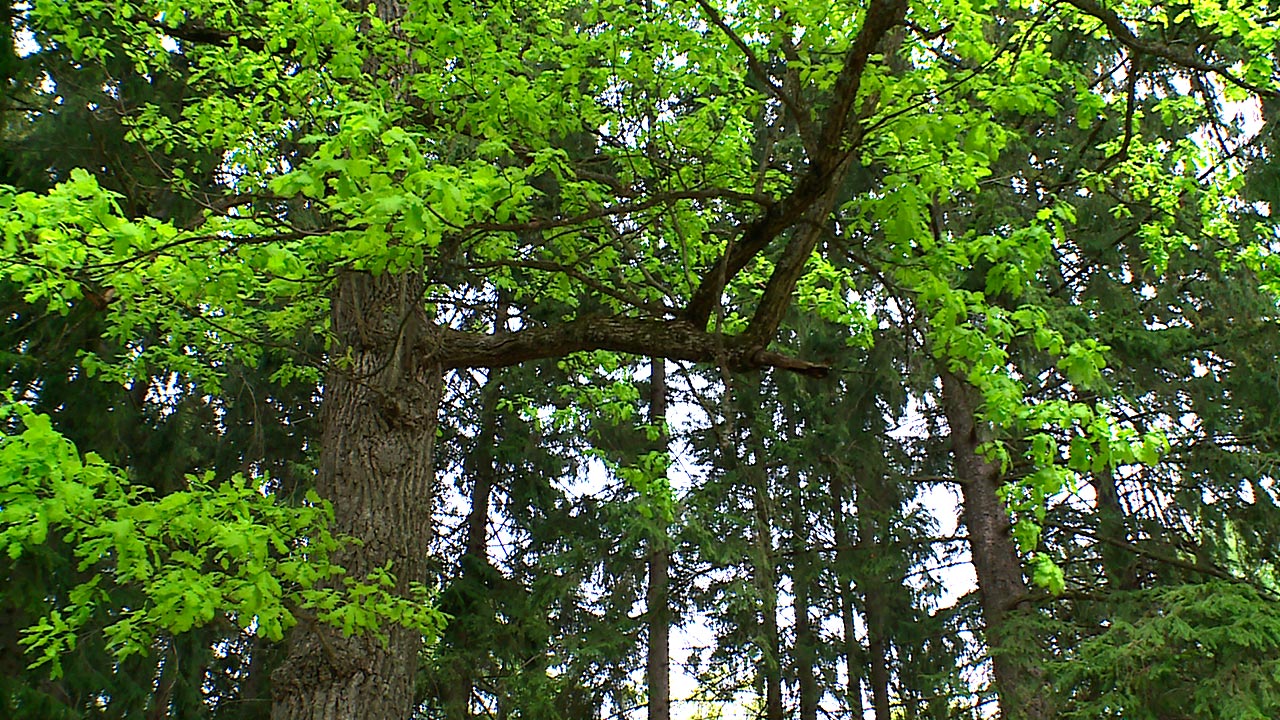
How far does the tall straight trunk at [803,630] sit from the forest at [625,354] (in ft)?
0.40

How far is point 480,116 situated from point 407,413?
59.1 inches

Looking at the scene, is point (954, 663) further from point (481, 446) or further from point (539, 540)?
point (481, 446)

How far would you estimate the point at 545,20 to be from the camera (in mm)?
5000

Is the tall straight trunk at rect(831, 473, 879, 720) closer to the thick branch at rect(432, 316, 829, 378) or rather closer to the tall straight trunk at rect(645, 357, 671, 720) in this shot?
the tall straight trunk at rect(645, 357, 671, 720)

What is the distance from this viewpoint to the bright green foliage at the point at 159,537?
8.93 feet

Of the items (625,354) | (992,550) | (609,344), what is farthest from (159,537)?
(992,550)

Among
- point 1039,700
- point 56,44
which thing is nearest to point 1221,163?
point 1039,700

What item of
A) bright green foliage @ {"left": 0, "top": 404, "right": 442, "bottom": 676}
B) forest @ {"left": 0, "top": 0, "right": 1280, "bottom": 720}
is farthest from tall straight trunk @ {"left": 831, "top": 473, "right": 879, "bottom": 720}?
bright green foliage @ {"left": 0, "top": 404, "right": 442, "bottom": 676}

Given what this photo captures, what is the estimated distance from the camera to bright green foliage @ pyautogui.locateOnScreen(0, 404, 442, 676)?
2721 mm

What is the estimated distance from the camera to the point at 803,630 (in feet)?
44.4

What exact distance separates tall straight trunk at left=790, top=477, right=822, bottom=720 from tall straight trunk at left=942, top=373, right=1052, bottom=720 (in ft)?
11.8

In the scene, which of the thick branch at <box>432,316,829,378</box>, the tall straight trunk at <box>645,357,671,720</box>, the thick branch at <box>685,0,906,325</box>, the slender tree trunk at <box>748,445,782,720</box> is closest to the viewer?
the thick branch at <box>685,0,906,325</box>

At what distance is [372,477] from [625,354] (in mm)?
2641

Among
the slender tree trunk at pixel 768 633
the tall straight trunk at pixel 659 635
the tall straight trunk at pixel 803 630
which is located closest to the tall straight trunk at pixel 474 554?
the tall straight trunk at pixel 659 635
